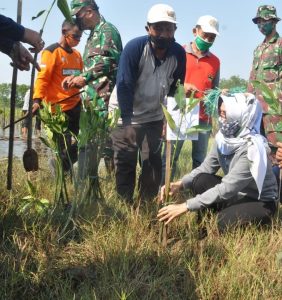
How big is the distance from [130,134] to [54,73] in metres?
1.32

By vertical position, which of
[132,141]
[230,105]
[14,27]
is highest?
[14,27]

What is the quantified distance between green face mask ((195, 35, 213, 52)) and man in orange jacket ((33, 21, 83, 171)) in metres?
1.08

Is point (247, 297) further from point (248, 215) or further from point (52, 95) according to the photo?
point (52, 95)

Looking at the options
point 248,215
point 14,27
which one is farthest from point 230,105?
point 14,27

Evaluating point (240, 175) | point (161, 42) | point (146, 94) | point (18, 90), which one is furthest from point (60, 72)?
point (18, 90)

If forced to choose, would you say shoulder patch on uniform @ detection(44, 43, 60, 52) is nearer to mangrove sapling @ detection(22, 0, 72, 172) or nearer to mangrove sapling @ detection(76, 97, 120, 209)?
mangrove sapling @ detection(76, 97, 120, 209)

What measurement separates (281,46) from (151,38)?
1.75 m

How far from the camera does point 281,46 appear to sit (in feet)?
13.1

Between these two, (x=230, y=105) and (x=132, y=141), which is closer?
(x=230, y=105)

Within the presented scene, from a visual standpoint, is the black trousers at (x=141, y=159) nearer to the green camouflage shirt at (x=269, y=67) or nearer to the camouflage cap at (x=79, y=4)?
the camouflage cap at (x=79, y=4)

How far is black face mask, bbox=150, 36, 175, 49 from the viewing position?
2799 millimetres

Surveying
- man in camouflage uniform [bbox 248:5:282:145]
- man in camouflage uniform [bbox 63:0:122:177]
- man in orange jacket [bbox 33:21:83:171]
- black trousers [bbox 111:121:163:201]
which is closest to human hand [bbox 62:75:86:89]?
man in camouflage uniform [bbox 63:0:122:177]

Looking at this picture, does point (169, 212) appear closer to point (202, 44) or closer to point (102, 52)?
point (102, 52)

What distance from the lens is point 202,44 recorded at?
12.6 ft
